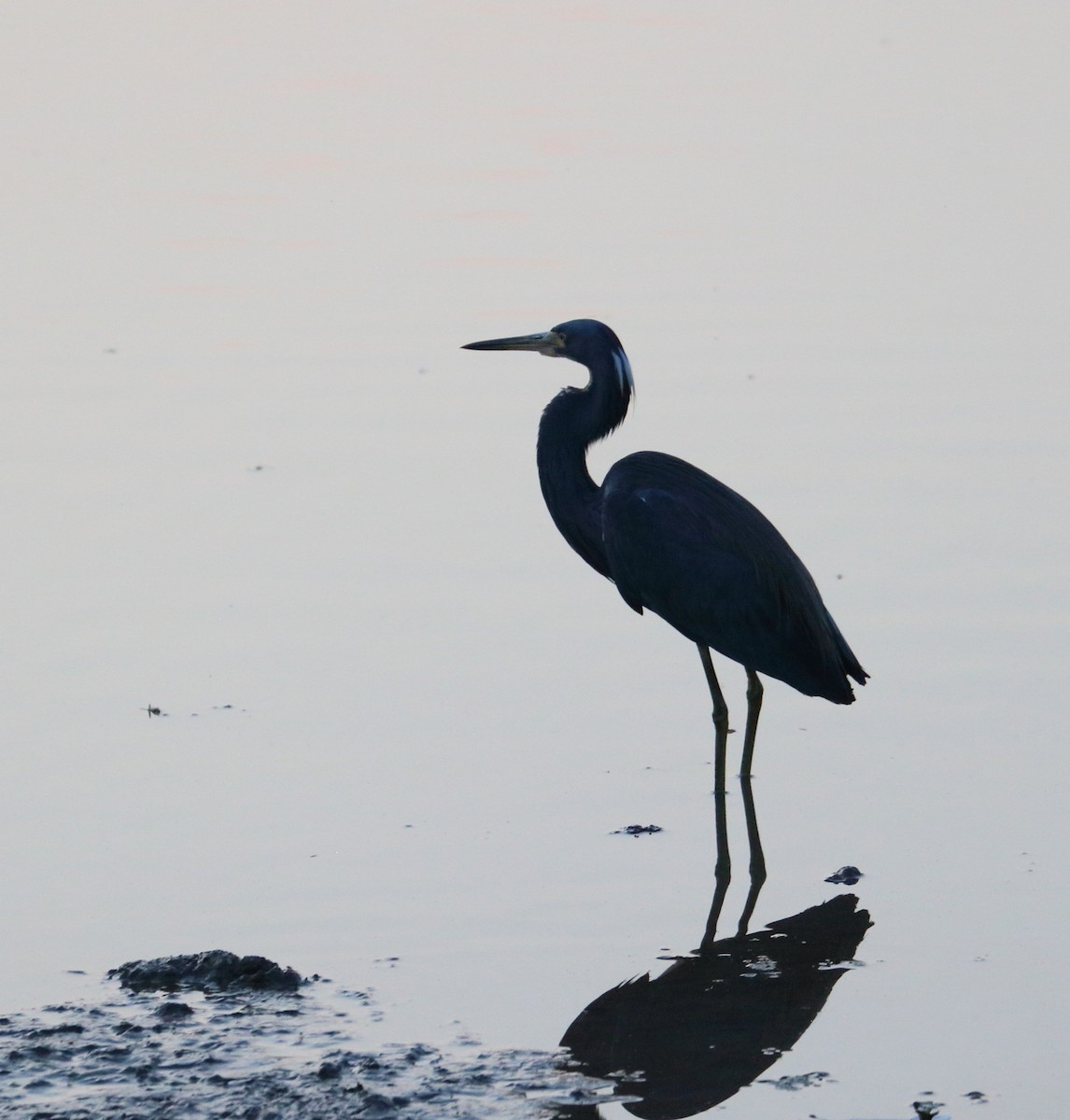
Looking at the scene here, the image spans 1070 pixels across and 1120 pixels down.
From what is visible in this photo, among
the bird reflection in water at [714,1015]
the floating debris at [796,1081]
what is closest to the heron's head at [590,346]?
the bird reflection in water at [714,1015]

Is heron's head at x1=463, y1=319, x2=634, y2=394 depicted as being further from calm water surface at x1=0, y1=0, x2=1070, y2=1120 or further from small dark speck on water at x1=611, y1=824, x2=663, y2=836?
small dark speck on water at x1=611, y1=824, x2=663, y2=836

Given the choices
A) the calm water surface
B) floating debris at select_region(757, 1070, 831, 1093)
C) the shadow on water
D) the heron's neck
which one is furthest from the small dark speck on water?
floating debris at select_region(757, 1070, 831, 1093)

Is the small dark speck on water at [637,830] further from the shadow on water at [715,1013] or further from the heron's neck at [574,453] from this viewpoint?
the heron's neck at [574,453]

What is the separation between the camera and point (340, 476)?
1096cm

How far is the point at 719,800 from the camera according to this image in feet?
23.5

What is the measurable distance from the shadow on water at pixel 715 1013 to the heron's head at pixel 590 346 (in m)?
2.48

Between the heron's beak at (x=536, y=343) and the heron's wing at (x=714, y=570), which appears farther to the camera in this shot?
the heron's beak at (x=536, y=343)

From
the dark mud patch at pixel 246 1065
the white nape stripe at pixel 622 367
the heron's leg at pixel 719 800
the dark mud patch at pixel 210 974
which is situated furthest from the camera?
the white nape stripe at pixel 622 367

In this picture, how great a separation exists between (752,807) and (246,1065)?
249 cm

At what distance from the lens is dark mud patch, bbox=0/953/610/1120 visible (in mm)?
4922

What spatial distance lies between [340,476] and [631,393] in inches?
115

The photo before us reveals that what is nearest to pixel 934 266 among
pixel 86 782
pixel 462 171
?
pixel 462 171

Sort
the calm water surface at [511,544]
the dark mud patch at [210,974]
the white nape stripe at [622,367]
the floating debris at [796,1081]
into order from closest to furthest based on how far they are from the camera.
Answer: the floating debris at [796,1081], the dark mud patch at [210,974], the calm water surface at [511,544], the white nape stripe at [622,367]

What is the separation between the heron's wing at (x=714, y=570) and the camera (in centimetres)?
746
